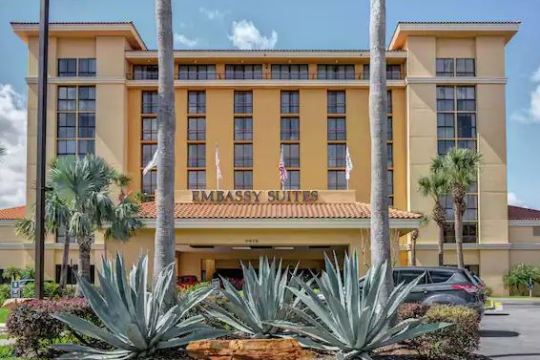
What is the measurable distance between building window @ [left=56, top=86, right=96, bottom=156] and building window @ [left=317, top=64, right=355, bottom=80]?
1963cm

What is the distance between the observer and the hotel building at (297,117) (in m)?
54.8

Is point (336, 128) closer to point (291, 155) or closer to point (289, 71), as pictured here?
point (291, 155)

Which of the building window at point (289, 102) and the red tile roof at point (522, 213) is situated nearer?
the red tile roof at point (522, 213)

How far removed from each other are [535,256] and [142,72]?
119 ft

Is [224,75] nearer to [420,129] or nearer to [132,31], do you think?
[132,31]

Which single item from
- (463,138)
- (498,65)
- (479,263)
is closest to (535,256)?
(479,263)

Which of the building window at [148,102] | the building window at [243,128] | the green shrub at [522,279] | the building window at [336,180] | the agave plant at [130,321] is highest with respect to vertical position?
the building window at [148,102]

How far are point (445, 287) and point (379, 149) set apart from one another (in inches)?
324

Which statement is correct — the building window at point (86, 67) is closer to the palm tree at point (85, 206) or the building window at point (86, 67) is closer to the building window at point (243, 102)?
the building window at point (243, 102)

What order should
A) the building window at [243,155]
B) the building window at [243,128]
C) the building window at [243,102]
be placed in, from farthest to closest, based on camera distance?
the building window at [243,102] → the building window at [243,128] → the building window at [243,155]

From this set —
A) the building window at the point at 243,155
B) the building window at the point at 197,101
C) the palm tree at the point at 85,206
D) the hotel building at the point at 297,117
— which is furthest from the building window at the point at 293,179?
the palm tree at the point at 85,206

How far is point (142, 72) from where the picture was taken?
59156mm

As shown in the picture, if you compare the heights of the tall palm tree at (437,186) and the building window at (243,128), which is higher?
the building window at (243,128)

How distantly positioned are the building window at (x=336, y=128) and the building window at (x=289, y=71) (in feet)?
15.4
